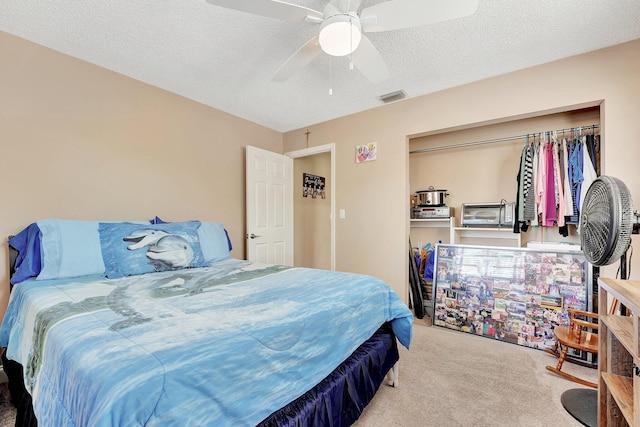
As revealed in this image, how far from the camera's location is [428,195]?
347 cm

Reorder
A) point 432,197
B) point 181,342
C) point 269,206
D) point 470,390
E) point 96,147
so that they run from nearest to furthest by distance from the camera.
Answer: point 181,342 < point 470,390 < point 96,147 < point 432,197 < point 269,206

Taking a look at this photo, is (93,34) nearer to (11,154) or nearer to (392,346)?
(11,154)

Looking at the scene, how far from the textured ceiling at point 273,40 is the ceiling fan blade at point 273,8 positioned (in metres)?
0.29

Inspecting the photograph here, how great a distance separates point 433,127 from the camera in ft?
9.69

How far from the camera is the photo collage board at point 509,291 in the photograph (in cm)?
241

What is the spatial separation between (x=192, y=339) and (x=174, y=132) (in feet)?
8.69

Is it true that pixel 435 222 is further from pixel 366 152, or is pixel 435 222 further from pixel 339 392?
pixel 339 392

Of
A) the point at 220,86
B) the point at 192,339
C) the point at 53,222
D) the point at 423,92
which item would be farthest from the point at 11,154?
the point at 423,92

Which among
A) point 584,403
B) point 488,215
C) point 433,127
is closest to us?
point 584,403

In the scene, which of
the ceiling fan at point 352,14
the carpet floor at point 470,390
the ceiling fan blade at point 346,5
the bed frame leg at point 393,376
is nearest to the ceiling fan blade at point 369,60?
the ceiling fan at point 352,14

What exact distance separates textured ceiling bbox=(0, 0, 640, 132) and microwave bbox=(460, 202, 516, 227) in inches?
53.0

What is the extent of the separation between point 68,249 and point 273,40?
207 cm

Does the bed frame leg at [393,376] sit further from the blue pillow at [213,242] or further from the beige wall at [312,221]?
the beige wall at [312,221]

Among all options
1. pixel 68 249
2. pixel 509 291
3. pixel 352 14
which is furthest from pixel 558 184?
pixel 68 249
